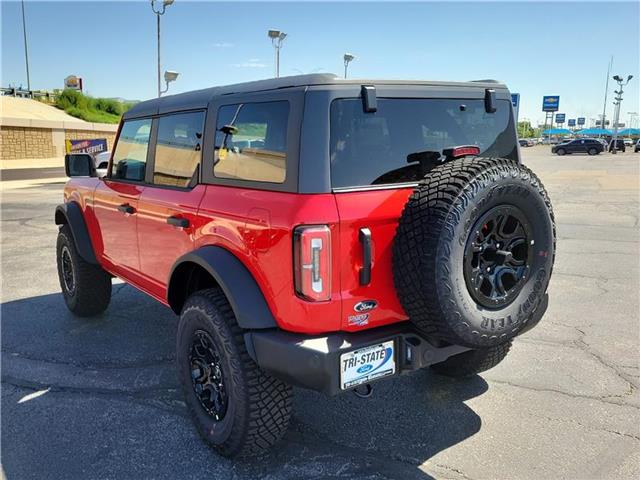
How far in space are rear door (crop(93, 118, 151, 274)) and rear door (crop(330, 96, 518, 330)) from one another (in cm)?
181

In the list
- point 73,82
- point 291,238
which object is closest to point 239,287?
point 291,238

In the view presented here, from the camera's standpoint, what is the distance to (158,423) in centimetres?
309

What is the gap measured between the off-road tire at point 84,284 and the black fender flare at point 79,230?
0.16 meters

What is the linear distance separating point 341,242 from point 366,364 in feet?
1.87

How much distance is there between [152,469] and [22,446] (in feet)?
2.72

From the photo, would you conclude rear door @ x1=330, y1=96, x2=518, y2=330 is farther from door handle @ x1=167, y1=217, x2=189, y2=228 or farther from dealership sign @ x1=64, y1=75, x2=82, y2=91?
dealership sign @ x1=64, y1=75, x2=82, y2=91

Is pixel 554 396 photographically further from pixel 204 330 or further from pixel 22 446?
pixel 22 446

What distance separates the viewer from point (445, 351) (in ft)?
8.46

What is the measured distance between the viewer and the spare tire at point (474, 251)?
2.23 metres

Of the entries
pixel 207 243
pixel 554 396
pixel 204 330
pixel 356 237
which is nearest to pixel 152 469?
pixel 204 330

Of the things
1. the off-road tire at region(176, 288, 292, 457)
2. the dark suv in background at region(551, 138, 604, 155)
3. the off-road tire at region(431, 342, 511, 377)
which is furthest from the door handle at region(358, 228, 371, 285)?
the dark suv in background at region(551, 138, 604, 155)

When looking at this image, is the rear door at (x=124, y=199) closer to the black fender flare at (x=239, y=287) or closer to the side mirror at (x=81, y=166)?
the side mirror at (x=81, y=166)

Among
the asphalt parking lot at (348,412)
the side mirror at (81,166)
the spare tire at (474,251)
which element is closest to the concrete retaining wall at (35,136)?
the side mirror at (81,166)

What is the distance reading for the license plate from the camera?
7.57ft
